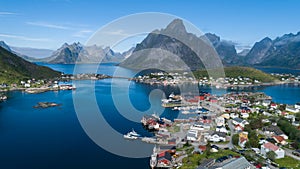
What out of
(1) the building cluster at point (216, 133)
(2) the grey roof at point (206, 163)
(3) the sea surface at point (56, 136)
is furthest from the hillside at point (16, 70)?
(2) the grey roof at point (206, 163)

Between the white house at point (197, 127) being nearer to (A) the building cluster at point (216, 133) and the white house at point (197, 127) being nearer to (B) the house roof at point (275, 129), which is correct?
(A) the building cluster at point (216, 133)

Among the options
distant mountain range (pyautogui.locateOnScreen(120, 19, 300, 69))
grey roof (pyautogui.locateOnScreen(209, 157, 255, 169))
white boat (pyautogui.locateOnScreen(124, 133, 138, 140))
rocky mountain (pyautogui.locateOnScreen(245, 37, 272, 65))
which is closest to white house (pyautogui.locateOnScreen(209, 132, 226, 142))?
grey roof (pyautogui.locateOnScreen(209, 157, 255, 169))

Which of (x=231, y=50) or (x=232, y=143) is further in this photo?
(x=231, y=50)

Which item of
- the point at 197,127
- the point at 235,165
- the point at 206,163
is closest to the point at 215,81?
the point at 197,127

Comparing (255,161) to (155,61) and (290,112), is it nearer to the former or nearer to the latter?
(290,112)

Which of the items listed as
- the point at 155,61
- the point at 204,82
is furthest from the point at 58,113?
the point at 155,61

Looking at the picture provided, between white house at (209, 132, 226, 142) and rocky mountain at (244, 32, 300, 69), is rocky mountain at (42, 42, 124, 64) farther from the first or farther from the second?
white house at (209, 132, 226, 142)
